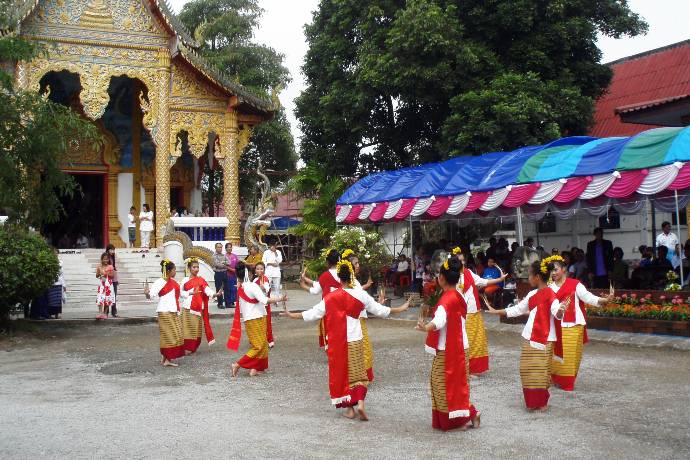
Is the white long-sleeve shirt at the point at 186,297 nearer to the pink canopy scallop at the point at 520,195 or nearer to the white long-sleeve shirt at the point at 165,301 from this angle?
the white long-sleeve shirt at the point at 165,301

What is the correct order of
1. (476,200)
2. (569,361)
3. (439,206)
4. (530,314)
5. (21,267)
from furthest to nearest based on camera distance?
(439,206)
(476,200)
(21,267)
(569,361)
(530,314)

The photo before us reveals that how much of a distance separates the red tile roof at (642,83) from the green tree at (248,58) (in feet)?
43.7

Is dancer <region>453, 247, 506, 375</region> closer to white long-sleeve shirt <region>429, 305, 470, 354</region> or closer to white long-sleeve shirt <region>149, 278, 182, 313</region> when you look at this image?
white long-sleeve shirt <region>429, 305, 470, 354</region>

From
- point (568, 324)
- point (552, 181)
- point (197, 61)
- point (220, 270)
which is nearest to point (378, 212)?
point (220, 270)

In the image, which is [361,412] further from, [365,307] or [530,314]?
[530,314]

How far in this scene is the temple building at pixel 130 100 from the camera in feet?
70.4

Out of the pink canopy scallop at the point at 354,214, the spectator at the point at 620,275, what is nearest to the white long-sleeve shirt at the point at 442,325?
the spectator at the point at 620,275

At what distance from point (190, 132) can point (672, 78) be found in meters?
17.7

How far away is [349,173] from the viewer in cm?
2583

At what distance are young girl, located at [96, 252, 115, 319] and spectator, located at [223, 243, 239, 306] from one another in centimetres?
296

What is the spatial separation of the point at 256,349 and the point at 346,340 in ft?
8.21

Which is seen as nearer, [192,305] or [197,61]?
[192,305]

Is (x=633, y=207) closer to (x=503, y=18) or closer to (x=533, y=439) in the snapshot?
(x=503, y=18)

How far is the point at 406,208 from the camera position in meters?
17.8
